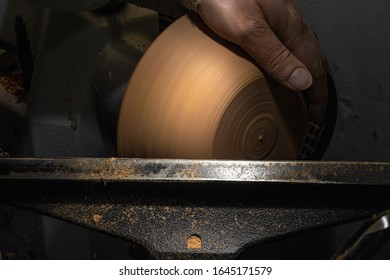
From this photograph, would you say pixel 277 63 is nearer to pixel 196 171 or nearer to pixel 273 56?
pixel 273 56

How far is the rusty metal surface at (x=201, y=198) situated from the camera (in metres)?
0.75

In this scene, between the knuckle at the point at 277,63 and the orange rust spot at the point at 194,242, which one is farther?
the knuckle at the point at 277,63

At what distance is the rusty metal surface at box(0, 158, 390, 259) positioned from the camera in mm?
754

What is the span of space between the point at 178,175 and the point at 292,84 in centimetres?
33

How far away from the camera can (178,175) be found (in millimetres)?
756

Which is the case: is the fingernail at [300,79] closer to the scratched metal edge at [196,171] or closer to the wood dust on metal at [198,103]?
the wood dust on metal at [198,103]

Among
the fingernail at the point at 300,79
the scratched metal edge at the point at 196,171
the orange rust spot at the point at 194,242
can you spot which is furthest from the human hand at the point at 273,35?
the orange rust spot at the point at 194,242

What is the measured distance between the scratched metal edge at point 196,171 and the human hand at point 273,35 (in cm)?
25

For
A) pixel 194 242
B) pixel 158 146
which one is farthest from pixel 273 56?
pixel 194 242

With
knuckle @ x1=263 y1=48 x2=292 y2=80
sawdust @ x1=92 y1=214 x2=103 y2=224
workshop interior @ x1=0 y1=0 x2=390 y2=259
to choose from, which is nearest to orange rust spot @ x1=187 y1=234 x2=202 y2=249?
workshop interior @ x1=0 y1=0 x2=390 y2=259

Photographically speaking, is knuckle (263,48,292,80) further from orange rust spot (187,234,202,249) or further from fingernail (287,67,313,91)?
orange rust spot (187,234,202,249)

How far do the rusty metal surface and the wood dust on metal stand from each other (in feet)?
0.55
